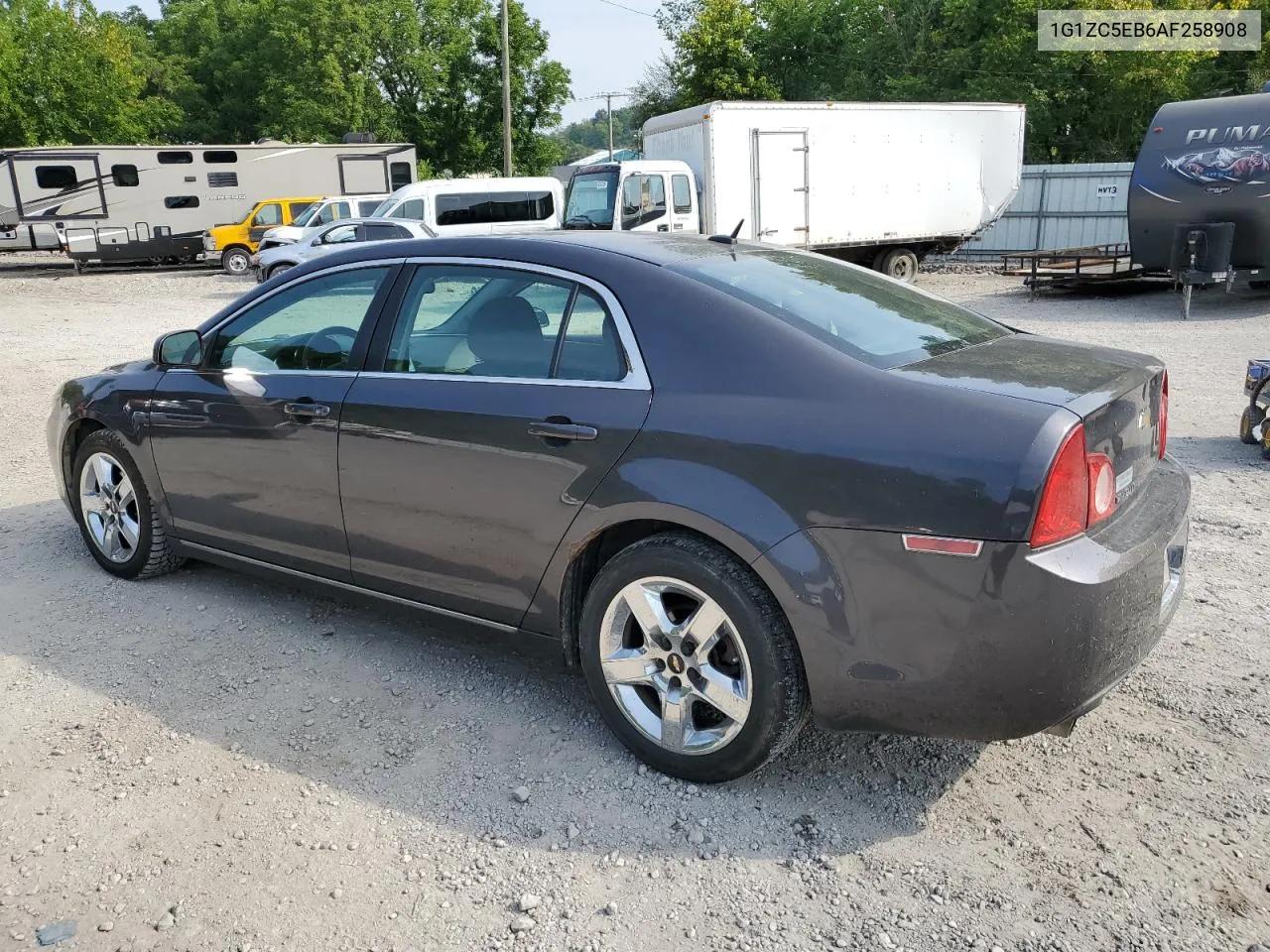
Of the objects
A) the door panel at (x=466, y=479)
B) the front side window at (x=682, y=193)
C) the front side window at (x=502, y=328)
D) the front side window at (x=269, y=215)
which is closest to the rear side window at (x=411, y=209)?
the front side window at (x=682, y=193)

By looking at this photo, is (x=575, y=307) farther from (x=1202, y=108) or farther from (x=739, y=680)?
(x=1202, y=108)

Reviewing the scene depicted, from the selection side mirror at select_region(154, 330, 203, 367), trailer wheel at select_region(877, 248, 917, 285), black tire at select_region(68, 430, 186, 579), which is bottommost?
trailer wheel at select_region(877, 248, 917, 285)

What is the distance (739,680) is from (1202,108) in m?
15.2

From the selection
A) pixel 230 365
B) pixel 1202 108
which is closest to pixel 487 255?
pixel 230 365

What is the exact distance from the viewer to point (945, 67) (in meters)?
35.3

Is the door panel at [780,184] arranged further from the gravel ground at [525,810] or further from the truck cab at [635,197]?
the gravel ground at [525,810]

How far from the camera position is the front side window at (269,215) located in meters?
26.3

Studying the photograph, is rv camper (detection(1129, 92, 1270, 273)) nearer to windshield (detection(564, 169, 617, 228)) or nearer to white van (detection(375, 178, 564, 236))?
windshield (detection(564, 169, 617, 228))

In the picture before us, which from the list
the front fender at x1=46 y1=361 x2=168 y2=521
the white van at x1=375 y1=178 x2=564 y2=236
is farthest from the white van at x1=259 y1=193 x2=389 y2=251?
the front fender at x1=46 y1=361 x2=168 y2=521

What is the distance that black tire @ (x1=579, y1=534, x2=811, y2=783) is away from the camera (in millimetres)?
2848

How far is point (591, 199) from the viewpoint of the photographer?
16688 millimetres

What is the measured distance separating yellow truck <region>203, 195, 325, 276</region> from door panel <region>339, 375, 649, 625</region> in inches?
969

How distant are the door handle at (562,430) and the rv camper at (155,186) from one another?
90.6 ft

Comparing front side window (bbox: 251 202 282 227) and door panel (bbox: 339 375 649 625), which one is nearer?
door panel (bbox: 339 375 649 625)
